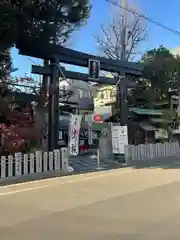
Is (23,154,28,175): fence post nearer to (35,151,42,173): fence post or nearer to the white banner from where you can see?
(35,151,42,173): fence post

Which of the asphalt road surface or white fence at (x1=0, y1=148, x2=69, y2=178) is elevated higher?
white fence at (x1=0, y1=148, x2=69, y2=178)

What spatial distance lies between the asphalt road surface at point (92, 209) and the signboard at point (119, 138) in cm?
570

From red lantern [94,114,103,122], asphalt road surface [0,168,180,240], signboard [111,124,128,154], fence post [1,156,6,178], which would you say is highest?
red lantern [94,114,103,122]

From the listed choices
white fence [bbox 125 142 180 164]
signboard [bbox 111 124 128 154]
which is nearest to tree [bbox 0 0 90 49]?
signboard [bbox 111 124 128 154]

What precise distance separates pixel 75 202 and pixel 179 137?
21022mm

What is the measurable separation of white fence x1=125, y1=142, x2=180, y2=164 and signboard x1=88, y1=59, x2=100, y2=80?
12.2ft

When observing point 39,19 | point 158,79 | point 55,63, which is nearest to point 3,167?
point 39,19

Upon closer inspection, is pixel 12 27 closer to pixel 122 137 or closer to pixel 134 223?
pixel 122 137

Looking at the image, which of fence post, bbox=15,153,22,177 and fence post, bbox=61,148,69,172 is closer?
fence post, bbox=15,153,22,177

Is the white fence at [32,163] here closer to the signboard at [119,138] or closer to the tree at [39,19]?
the tree at [39,19]

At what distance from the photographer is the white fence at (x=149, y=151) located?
18.6 meters

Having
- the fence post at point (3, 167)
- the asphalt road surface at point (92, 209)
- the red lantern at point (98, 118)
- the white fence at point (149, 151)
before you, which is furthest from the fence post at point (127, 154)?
the fence post at point (3, 167)

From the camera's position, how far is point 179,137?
2886cm

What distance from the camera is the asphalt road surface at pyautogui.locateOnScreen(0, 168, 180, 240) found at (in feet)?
20.5
